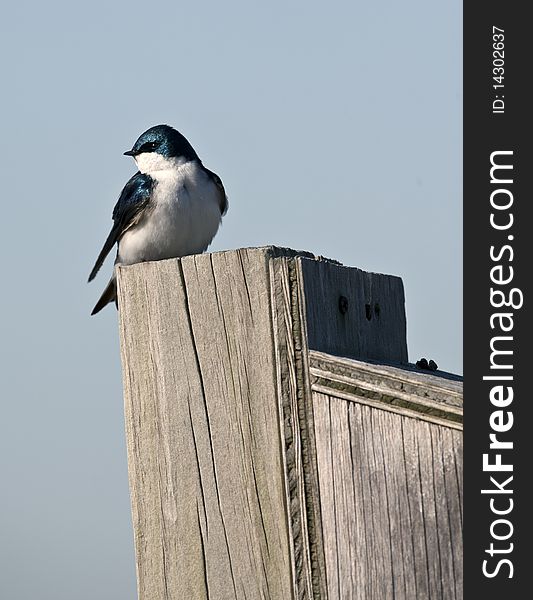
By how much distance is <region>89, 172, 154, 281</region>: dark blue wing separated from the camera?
5.13m

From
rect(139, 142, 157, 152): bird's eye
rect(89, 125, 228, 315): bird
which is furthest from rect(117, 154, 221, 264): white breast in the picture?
rect(139, 142, 157, 152): bird's eye

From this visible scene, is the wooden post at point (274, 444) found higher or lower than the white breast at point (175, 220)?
lower

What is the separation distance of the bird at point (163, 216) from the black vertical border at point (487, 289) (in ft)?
7.23

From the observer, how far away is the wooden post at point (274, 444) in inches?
101

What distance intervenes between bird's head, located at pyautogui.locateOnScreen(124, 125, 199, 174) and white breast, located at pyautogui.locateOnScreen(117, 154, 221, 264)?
0.36 feet

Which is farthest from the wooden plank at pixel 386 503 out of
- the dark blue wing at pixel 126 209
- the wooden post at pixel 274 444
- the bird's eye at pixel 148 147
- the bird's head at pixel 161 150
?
the bird's eye at pixel 148 147

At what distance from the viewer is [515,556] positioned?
A: 2525mm

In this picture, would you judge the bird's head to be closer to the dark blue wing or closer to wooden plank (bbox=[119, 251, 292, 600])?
the dark blue wing

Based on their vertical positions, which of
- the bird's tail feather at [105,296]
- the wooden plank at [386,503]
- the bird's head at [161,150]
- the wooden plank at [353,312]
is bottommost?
the wooden plank at [386,503]

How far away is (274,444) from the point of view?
8.78 feet

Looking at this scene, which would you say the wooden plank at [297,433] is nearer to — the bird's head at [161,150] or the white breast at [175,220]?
the white breast at [175,220]

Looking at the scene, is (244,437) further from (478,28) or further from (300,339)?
(478,28)

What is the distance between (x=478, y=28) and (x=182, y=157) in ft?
8.86

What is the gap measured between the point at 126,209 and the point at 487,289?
2726 mm
